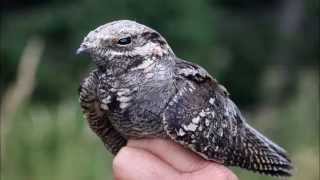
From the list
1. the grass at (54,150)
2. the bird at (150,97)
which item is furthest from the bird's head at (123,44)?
the grass at (54,150)

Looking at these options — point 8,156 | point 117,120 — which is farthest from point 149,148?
point 8,156

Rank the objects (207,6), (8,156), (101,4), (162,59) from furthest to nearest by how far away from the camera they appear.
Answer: (207,6)
(101,4)
(8,156)
(162,59)

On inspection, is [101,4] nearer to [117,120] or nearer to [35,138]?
[35,138]

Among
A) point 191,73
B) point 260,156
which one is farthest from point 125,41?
point 260,156

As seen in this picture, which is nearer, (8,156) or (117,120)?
(117,120)

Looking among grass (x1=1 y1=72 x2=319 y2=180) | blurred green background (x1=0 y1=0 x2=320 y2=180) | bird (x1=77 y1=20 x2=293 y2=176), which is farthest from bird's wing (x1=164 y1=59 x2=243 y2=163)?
grass (x1=1 y1=72 x2=319 y2=180)

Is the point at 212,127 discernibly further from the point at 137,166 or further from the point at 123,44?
the point at 123,44
